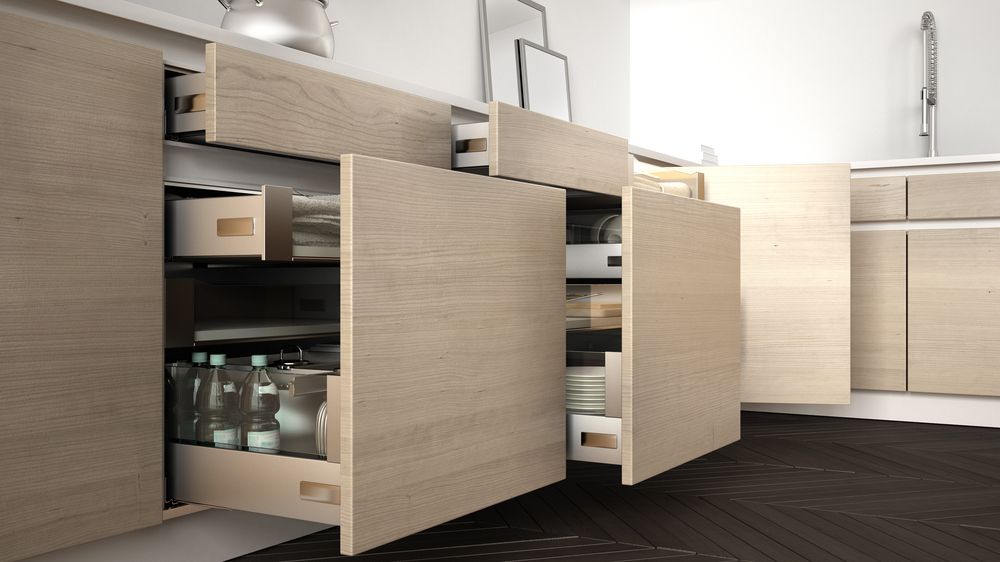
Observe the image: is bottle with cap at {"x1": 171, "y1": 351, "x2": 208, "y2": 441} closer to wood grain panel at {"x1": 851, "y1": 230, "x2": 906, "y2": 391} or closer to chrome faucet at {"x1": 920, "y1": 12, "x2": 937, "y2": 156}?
wood grain panel at {"x1": 851, "y1": 230, "x2": 906, "y2": 391}

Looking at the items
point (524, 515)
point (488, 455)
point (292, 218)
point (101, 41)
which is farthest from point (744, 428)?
point (101, 41)

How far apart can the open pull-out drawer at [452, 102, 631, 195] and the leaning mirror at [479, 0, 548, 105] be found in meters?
1.17

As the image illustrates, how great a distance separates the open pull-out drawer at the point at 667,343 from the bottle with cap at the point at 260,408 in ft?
1.82

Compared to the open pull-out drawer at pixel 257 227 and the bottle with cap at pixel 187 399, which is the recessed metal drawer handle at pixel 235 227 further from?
the bottle with cap at pixel 187 399

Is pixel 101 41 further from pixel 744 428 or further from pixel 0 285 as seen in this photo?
pixel 744 428

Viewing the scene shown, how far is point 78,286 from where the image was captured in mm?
1235

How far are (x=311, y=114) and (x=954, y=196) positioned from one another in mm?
2390

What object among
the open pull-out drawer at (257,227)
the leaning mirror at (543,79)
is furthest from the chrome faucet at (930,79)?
the open pull-out drawer at (257,227)

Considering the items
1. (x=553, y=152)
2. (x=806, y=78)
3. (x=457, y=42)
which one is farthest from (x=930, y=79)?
(x=553, y=152)

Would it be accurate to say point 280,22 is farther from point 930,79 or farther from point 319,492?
point 930,79

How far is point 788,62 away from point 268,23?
2.95 meters

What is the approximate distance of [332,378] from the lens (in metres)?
1.21

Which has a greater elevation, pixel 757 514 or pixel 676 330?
pixel 676 330

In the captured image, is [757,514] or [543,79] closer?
[757,514]
